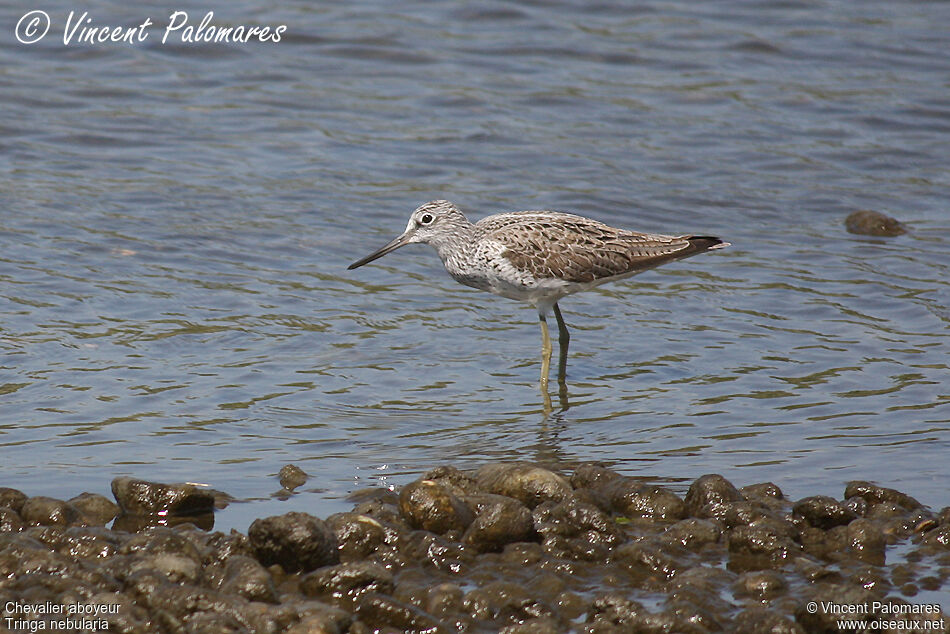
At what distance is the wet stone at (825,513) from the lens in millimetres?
5934

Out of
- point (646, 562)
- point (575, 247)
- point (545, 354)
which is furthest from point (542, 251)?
point (646, 562)

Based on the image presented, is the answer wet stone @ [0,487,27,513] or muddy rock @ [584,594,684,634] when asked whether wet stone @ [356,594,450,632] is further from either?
wet stone @ [0,487,27,513]

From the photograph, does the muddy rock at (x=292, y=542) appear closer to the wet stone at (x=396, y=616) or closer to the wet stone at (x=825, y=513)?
the wet stone at (x=396, y=616)

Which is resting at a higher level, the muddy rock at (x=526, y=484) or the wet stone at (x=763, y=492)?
the muddy rock at (x=526, y=484)

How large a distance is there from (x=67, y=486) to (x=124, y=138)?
7.77 metres

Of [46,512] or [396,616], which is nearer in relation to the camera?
[396,616]

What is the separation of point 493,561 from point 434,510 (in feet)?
1.32

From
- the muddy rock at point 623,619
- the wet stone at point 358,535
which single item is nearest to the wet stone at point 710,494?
the muddy rock at point 623,619

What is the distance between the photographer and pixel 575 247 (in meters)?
9.47

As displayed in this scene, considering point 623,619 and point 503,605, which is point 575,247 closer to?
point 503,605

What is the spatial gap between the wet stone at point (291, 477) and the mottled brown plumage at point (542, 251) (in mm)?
2857

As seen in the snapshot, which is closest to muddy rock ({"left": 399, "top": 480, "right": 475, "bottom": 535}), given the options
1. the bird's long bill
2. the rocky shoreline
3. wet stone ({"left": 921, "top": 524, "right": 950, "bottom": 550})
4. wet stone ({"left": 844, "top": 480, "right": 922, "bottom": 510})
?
the rocky shoreline

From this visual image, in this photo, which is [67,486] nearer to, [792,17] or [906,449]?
[906,449]

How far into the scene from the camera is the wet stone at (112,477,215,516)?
19.9 feet
